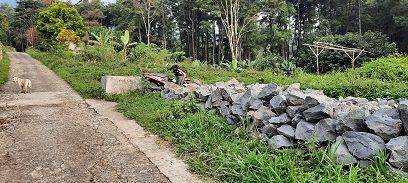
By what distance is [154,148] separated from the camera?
199 inches

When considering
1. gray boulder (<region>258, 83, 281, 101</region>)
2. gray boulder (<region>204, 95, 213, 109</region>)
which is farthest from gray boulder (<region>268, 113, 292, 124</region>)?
gray boulder (<region>204, 95, 213, 109</region>)

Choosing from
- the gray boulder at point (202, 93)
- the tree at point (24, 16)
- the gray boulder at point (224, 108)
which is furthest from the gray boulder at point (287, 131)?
the tree at point (24, 16)

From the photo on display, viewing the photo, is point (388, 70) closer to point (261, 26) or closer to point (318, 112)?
point (318, 112)

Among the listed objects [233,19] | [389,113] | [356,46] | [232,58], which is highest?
[233,19]

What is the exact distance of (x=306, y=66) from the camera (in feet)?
99.2

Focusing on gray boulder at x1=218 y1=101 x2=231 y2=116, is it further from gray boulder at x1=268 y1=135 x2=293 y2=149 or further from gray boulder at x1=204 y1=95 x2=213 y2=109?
gray boulder at x1=268 y1=135 x2=293 y2=149

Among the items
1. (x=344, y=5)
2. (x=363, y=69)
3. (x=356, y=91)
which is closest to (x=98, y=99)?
(x=356, y=91)

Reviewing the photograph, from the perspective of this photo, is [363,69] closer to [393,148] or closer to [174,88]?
[174,88]

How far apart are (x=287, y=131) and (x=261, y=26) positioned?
3395 centimetres

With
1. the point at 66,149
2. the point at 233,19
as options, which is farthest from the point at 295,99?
the point at 233,19

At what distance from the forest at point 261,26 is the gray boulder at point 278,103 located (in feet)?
58.8

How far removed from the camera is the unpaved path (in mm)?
4016

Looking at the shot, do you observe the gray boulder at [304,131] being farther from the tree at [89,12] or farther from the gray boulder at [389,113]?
the tree at [89,12]

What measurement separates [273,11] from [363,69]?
21358 mm
